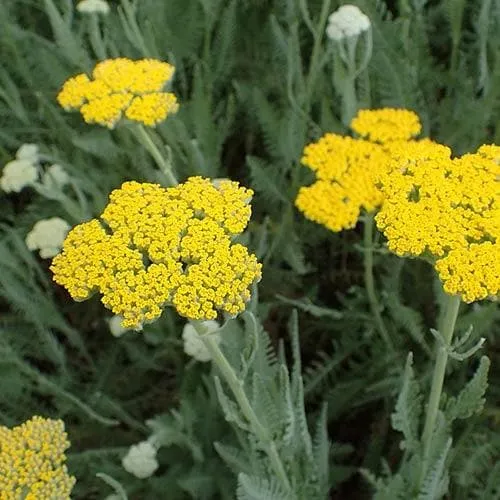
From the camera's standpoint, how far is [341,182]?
1.50 metres

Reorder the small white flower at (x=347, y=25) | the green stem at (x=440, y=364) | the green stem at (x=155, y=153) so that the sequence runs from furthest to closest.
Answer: the small white flower at (x=347, y=25)
the green stem at (x=155, y=153)
the green stem at (x=440, y=364)

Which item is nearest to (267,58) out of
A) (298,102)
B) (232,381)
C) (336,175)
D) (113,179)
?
(298,102)

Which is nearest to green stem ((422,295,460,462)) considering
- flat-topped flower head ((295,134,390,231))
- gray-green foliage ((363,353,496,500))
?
gray-green foliage ((363,353,496,500))

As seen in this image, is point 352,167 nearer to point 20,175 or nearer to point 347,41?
point 347,41

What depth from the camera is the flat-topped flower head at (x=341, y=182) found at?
1.46 metres

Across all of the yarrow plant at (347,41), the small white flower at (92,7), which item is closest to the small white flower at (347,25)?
the yarrow plant at (347,41)

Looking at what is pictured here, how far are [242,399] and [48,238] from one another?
65cm

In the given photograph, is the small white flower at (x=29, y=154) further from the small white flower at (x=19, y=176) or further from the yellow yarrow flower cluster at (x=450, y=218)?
the yellow yarrow flower cluster at (x=450, y=218)

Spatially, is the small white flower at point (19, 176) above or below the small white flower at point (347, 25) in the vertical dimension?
below

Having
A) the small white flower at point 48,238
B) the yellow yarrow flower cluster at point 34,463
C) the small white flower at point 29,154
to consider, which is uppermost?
the small white flower at point 29,154

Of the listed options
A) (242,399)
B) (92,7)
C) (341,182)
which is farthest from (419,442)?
(92,7)

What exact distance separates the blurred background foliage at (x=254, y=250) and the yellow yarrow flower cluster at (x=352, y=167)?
8 cm

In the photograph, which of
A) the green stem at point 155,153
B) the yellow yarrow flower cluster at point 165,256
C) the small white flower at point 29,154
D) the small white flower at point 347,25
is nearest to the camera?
the yellow yarrow flower cluster at point 165,256

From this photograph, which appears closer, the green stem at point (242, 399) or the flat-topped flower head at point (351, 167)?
the green stem at point (242, 399)
